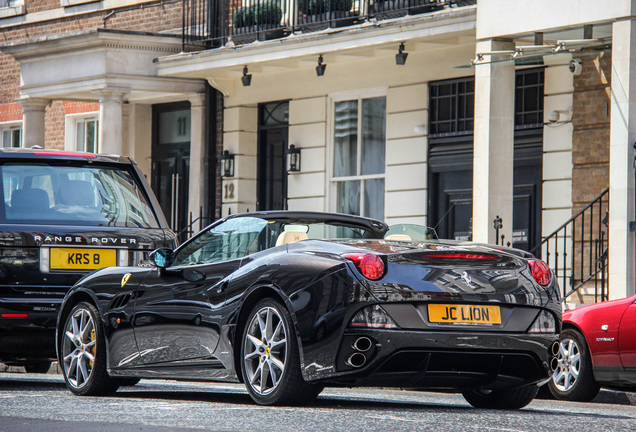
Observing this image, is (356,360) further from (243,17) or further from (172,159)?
(172,159)

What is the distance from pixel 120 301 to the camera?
8.98m

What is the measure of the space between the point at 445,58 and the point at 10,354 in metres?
9.43

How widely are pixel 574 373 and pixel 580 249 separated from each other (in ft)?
15.6

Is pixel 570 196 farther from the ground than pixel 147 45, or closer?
closer

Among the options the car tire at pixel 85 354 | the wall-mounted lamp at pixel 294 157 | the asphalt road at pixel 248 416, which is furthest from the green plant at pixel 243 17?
the asphalt road at pixel 248 416

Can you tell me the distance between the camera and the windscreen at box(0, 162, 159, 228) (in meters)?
10.2

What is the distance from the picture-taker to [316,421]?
21.7 feet

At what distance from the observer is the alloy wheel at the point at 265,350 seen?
293 inches

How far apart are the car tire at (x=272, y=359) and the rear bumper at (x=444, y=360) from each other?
270mm

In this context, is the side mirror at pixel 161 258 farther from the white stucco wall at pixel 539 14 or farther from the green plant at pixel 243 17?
the green plant at pixel 243 17

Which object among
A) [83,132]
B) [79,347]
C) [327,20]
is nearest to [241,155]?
[327,20]

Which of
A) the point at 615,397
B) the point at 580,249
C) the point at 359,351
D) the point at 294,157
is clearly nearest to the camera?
the point at 359,351

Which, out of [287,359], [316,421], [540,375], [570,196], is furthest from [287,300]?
[570,196]

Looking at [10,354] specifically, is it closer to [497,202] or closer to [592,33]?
[497,202]
